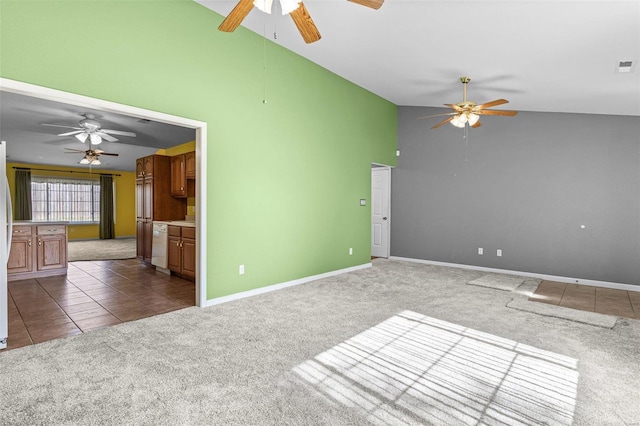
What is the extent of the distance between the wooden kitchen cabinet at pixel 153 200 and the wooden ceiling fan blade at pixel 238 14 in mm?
4587

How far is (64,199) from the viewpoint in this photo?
11352 millimetres

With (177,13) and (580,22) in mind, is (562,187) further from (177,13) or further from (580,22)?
(177,13)

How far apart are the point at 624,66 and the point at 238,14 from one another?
4009 mm

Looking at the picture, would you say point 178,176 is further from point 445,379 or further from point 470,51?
point 445,379

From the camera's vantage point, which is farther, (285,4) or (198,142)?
(198,142)

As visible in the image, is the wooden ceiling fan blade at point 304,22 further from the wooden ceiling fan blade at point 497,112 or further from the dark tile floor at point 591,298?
the dark tile floor at point 591,298

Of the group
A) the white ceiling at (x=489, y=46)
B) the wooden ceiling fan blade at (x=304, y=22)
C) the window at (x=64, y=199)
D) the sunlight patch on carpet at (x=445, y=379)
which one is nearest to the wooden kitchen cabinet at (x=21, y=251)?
the white ceiling at (x=489, y=46)

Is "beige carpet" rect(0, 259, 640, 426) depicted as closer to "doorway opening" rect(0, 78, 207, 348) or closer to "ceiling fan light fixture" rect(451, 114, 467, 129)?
"doorway opening" rect(0, 78, 207, 348)

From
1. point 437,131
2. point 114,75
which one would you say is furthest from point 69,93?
point 437,131

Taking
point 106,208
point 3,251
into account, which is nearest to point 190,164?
point 3,251

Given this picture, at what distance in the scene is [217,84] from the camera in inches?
155

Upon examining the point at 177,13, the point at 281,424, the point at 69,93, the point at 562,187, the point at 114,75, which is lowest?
→ the point at 281,424

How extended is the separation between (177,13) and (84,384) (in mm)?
3518

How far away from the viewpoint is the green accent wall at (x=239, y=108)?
2830 mm
